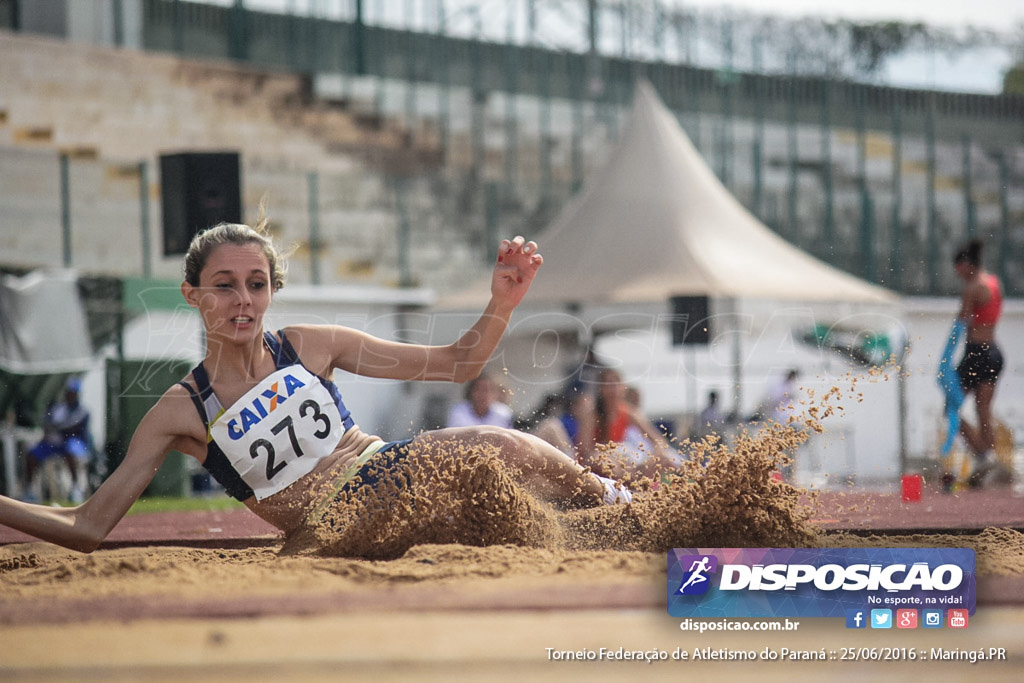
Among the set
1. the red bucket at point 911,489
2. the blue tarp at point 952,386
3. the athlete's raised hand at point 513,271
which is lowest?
the red bucket at point 911,489

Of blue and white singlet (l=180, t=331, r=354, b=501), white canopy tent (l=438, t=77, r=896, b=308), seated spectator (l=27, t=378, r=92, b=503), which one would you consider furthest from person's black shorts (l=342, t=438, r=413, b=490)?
white canopy tent (l=438, t=77, r=896, b=308)

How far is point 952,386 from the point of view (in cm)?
743

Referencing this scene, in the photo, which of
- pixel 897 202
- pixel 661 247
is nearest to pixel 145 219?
pixel 661 247

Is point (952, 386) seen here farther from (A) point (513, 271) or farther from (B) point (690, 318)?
(A) point (513, 271)

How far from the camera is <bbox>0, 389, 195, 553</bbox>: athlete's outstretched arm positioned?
3.12m

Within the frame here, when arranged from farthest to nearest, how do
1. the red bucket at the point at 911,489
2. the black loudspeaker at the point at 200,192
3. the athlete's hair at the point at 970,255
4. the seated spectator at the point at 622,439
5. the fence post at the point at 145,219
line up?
the fence post at the point at 145,219 → the athlete's hair at the point at 970,255 → the black loudspeaker at the point at 200,192 → the red bucket at the point at 911,489 → the seated spectator at the point at 622,439

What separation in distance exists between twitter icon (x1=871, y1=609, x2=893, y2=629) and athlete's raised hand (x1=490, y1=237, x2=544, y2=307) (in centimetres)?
156

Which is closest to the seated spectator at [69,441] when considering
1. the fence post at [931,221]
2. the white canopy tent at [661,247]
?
the white canopy tent at [661,247]

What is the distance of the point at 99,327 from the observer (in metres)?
9.66

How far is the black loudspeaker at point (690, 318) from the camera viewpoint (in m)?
8.44

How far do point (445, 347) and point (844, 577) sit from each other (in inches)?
64.1

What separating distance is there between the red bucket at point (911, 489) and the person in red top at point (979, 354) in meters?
1.69

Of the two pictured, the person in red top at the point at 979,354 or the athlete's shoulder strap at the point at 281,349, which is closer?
the athlete's shoulder strap at the point at 281,349

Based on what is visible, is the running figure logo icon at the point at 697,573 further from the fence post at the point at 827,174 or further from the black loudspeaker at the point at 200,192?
the fence post at the point at 827,174
